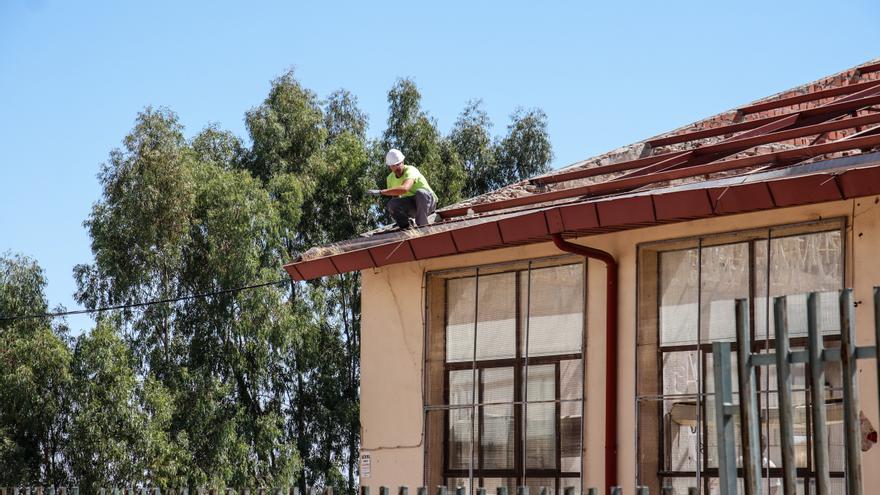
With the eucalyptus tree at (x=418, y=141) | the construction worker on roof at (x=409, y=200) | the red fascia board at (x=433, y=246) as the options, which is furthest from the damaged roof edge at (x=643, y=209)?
the eucalyptus tree at (x=418, y=141)

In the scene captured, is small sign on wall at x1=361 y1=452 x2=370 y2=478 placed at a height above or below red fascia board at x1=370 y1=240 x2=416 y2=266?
below

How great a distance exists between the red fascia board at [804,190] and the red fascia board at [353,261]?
443 cm

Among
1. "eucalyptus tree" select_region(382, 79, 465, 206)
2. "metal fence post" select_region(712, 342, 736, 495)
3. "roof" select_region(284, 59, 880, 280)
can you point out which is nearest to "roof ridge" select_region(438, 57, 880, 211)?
"roof" select_region(284, 59, 880, 280)

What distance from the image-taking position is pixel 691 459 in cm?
1002

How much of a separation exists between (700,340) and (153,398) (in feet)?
53.6

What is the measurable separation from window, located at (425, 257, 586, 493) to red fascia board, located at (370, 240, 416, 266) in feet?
1.87

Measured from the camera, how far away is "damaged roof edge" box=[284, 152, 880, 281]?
858 centimetres

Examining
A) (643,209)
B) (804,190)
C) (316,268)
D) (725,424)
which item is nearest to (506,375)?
(316,268)

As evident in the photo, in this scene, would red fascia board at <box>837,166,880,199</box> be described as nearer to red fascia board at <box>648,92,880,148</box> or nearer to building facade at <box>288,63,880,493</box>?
building facade at <box>288,63,880,493</box>

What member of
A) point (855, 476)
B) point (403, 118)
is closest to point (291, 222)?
point (403, 118)

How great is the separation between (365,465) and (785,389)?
26.0 ft

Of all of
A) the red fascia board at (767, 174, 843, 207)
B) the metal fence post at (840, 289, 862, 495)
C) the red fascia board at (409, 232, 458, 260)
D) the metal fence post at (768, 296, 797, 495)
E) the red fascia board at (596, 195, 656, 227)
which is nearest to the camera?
the metal fence post at (840, 289, 862, 495)

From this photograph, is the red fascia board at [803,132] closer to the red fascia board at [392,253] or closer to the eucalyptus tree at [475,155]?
the red fascia board at [392,253]

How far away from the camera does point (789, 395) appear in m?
4.75
